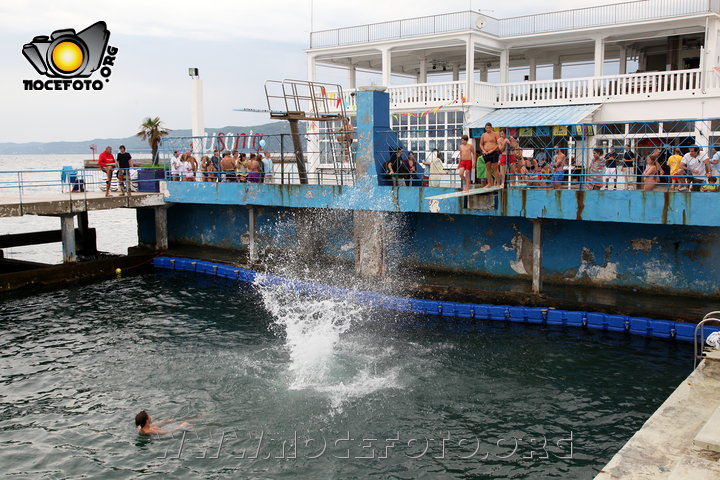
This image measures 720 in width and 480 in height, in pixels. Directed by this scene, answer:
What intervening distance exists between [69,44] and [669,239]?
2189 cm

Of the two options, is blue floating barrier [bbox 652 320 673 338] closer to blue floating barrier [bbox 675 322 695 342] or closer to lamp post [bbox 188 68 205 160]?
blue floating barrier [bbox 675 322 695 342]

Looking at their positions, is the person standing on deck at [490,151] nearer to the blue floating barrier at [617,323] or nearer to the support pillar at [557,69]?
the blue floating barrier at [617,323]

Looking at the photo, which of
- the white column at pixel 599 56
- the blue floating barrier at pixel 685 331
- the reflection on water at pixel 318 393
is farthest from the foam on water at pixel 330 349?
the white column at pixel 599 56

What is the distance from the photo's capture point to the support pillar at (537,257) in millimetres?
17016

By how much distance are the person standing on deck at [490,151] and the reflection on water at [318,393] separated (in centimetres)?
379

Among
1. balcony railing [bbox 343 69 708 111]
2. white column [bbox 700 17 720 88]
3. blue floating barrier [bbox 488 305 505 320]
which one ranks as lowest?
blue floating barrier [bbox 488 305 505 320]

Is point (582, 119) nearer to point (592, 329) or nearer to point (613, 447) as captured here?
point (592, 329)

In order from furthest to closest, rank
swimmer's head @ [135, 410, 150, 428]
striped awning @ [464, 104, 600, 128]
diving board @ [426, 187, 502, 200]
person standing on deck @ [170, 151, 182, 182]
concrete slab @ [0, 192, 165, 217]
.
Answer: person standing on deck @ [170, 151, 182, 182]
striped awning @ [464, 104, 600, 128]
concrete slab @ [0, 192, 165, 217]
diving board @ [426, 187, 502, 200]
swimmer's head @ [135, 410, 150, 428]

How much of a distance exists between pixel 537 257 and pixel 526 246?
1327 millimetres

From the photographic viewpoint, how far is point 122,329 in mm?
16578

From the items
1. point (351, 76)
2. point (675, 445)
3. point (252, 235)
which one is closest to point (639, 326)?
point (675, 445)

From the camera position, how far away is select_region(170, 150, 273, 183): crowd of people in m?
22.0

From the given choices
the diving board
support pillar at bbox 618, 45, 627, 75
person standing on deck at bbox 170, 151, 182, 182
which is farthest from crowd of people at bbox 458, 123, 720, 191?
person standing on deck at bbox 170, 151, 182, 182

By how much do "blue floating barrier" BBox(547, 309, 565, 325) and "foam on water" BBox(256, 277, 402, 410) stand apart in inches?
177
